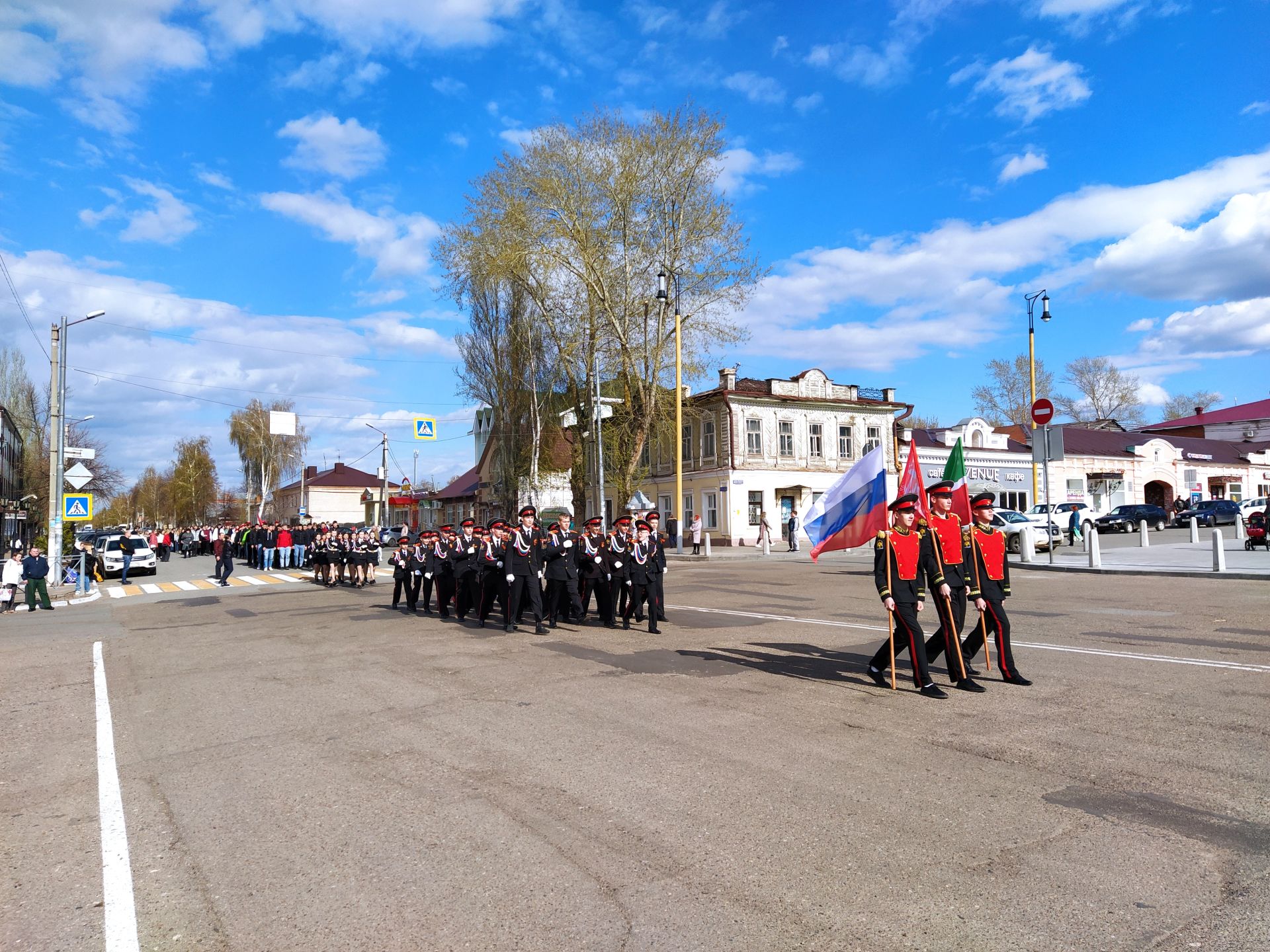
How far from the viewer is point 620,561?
1367cm

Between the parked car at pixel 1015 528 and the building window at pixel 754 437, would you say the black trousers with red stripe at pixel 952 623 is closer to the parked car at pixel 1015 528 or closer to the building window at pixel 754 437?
the parked car at pixel 1015 528

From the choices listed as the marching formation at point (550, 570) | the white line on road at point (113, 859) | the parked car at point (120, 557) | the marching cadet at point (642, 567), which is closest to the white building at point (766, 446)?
the parked car at point (120, 557)

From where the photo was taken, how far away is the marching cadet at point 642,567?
13391 millimetres

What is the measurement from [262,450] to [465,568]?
66.4m

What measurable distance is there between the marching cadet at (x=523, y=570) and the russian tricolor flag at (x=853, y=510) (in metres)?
4.74

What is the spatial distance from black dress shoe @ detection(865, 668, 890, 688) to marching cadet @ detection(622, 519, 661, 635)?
4.86 metres

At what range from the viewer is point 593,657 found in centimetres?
1066

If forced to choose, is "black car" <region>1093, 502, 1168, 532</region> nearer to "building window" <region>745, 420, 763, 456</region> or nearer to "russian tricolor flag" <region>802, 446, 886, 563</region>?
"building window" <region>745, 420, 763, 456</region>

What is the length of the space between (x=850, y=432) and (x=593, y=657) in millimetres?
39566

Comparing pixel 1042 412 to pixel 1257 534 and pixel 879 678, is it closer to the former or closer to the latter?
pixel 1257 534

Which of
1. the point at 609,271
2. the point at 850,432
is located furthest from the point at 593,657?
the point at 850,432

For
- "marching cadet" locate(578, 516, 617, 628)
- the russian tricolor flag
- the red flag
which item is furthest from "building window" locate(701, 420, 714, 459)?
the russian tricolor flag

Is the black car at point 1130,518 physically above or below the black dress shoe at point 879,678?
above

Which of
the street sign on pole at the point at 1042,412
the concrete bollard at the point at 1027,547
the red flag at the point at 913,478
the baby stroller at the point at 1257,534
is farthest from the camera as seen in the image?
the baby stroller at the point at 1257,534
